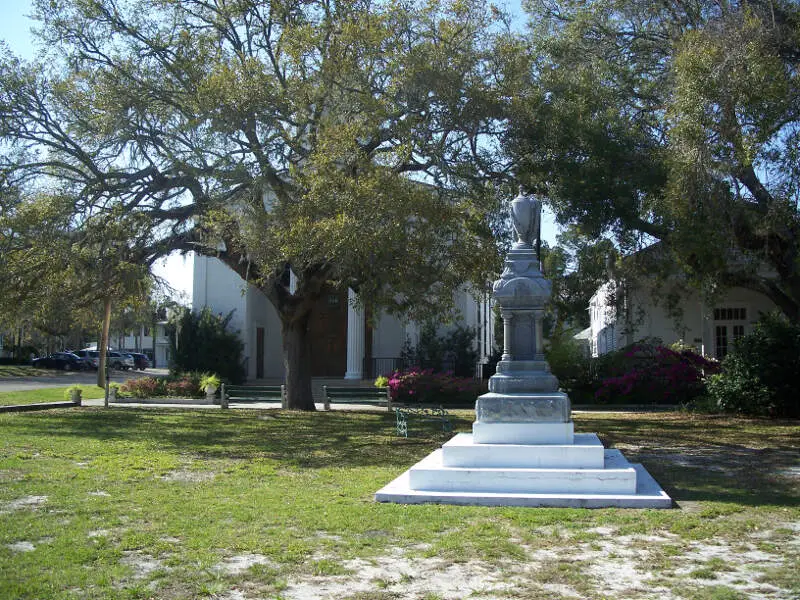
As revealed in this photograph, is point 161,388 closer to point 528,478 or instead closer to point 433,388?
point 433,388

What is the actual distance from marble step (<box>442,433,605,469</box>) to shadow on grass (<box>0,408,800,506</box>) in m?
1.09

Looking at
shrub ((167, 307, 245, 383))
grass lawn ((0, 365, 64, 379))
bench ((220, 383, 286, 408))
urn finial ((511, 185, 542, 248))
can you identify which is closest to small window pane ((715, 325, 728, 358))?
bench ((220, 383, 286, 408))

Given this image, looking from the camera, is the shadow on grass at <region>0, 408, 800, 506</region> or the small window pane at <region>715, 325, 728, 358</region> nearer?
the shadow on grass at <region>0, 408, 800, 506</region>

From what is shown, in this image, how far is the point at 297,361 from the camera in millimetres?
22812

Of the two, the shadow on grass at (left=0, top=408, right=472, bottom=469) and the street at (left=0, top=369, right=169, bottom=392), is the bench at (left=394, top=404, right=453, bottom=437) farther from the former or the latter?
the street at (left=0, top=369, right=169, bottom=392)

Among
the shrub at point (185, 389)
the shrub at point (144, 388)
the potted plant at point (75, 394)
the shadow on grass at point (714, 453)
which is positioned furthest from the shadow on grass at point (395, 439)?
the shrub at point (185, 389)

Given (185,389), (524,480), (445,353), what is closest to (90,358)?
(185,389)

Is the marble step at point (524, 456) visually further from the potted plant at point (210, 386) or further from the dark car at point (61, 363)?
the dark car at point (61, 363)

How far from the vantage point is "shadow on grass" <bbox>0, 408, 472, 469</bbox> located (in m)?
13.5

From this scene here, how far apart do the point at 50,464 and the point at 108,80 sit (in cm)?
996

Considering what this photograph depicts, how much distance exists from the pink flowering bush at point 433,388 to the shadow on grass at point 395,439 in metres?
3.73

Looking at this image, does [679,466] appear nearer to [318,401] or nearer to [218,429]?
[218,429]

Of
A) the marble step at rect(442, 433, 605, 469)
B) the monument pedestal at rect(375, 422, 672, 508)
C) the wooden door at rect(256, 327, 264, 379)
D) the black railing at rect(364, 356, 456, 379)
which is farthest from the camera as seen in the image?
the wooden door at rect(256, 327, 264, 379)

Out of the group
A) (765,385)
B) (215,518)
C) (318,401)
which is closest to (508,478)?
(215,518)
